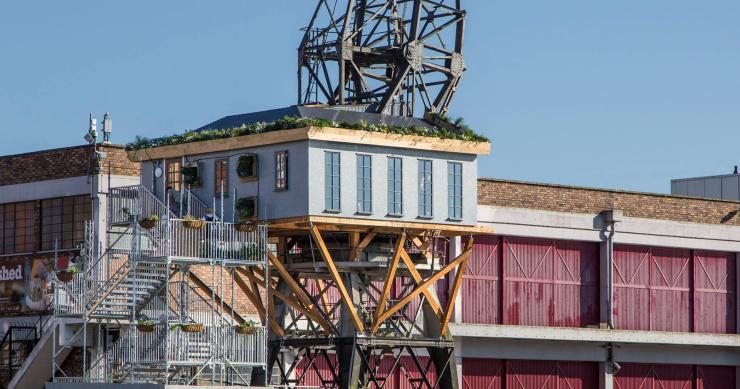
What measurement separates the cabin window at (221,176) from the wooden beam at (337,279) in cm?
329

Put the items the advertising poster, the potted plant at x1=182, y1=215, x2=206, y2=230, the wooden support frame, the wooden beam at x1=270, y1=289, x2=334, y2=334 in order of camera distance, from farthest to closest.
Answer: the advertising poster → the wooden beam at x1=270, y1=289, x2=334, y2=334 → the wooden support frame → the potted plant at x1=182, y1=215, x2=206, y2=230

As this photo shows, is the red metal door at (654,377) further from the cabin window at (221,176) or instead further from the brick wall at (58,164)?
the cabin window at (221,176)

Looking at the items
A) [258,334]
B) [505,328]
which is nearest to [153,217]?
[258,334]

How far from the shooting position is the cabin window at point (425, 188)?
178 feet

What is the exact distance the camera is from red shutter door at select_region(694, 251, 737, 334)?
74.6m

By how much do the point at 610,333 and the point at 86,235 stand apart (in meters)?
23.4

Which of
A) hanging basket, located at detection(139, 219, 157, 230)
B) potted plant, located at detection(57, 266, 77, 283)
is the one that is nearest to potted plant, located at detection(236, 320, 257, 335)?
hanging basket, located at detection(139, 219, 157, 230)

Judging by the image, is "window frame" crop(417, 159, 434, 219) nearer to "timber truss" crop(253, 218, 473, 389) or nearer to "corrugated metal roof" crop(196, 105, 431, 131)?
"timber truss" crop(253, 218, 473, 389)

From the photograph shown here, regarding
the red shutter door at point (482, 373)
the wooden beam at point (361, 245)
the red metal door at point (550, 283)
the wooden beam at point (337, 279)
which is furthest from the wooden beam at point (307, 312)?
the red metal door at point (550, 283)

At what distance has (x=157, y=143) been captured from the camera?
5616cm

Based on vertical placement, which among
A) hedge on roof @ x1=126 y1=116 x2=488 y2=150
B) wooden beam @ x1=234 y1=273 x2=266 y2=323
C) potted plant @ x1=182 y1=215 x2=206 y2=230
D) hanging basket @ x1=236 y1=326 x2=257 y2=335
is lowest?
hanging basket @ x1=236 y1=326 x2=257 y2=335

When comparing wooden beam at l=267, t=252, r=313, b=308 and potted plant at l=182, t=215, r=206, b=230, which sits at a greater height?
potted plant at l=182, t=215, r=206, b=230

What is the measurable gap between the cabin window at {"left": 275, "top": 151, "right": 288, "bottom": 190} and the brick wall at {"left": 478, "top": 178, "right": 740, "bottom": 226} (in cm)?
1530

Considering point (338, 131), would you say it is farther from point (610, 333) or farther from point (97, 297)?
point (610, 333)
